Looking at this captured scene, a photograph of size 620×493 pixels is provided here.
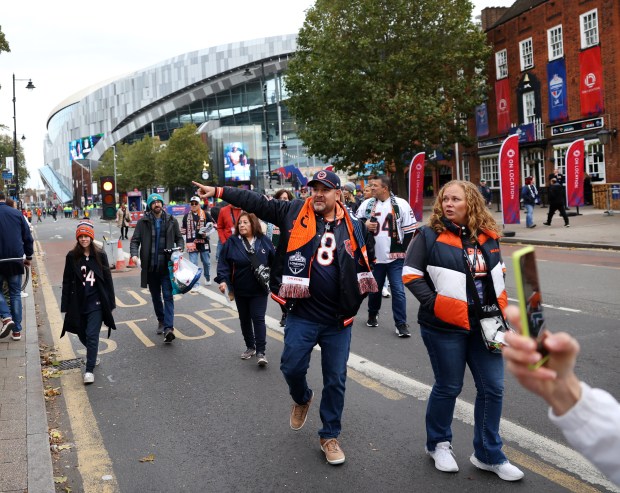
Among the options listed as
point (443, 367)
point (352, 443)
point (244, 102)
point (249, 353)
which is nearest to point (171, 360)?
point (249, 353)

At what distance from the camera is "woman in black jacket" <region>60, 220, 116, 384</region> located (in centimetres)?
661

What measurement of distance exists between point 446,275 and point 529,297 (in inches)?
88.6

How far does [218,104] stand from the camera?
331 ft

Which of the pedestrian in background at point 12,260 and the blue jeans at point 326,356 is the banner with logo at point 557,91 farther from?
the blue jeans at point 326,356

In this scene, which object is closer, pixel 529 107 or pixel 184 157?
pixel 529 107

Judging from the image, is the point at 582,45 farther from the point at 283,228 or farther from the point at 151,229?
the point at 283,228

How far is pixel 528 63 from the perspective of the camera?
35.2 m

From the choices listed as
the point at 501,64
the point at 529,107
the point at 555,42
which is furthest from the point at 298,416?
the point at 501,64

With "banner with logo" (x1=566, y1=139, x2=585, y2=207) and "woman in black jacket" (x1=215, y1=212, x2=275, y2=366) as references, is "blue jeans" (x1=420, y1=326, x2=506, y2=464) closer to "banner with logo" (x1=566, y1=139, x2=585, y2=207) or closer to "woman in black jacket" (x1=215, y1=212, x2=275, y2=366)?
"woman in black jacket" (x1=215, y1=212, x2=275, y2=366)

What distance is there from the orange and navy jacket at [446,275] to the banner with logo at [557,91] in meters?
31.1

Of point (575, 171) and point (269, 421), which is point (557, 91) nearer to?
point (575, 171)

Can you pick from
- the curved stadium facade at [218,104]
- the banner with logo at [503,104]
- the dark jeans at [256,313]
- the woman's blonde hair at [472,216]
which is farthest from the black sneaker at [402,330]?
the curved stadium facade at [218,104]

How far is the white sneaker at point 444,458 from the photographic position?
4.04 meters

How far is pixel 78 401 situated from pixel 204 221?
27.5 feet
